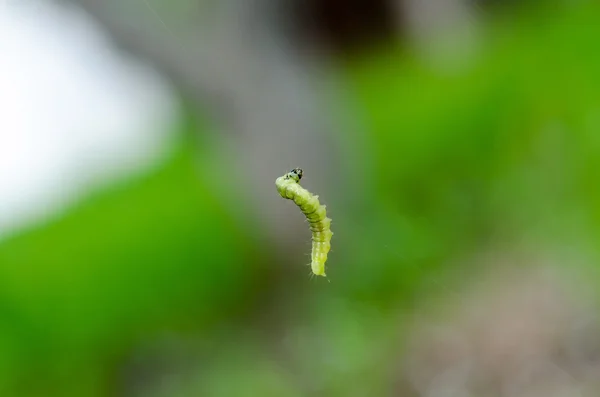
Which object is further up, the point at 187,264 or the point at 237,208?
the point at 237,208

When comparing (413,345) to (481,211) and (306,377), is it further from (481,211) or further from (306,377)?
(481,211)

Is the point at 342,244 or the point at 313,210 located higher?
the point at 342,244

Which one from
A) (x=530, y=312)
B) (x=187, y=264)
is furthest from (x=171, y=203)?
(x=530, y=312)

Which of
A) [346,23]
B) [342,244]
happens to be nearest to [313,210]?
[342,244]

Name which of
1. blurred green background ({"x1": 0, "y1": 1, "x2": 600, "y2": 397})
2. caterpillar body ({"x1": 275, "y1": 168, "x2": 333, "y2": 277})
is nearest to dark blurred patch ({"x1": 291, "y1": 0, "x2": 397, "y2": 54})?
blurred green background ({"x1": 0, "y1": 1, "x2": 600, "y2": 397})

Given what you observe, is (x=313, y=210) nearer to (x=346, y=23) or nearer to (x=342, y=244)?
(x=342, y=244)

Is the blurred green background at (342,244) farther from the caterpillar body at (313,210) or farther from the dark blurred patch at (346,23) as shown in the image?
the caterpillar body at (313,210)

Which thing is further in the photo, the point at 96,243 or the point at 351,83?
the point at 351,83
